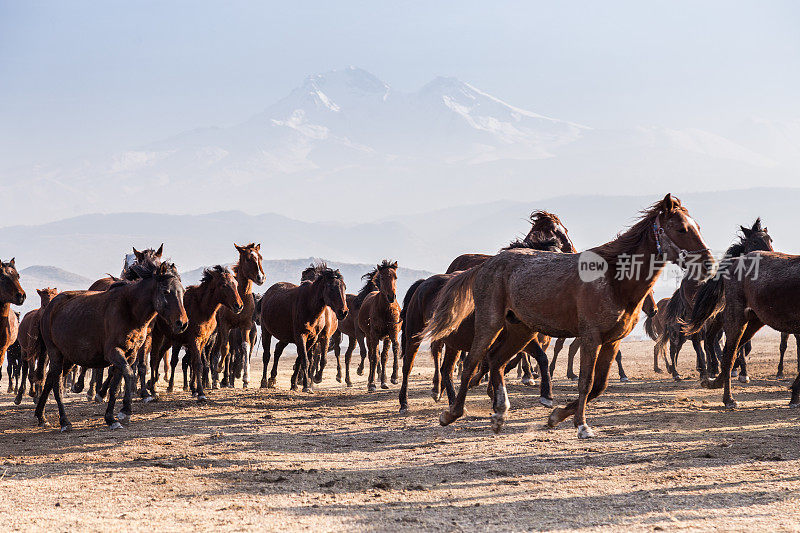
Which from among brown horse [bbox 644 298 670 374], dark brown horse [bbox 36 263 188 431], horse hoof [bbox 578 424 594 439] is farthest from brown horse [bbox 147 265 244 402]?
brown horse [bbox 644 298 670 374]

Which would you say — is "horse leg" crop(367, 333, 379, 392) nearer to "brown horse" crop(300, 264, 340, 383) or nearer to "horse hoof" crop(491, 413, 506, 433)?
"brown horse" crop(300, 264, 340, 383)

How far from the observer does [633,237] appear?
876 cm

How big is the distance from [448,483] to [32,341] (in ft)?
35.0

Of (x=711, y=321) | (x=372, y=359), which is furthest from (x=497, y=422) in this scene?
(x=372, y=359)

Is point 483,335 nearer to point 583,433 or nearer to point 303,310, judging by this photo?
point 583,433

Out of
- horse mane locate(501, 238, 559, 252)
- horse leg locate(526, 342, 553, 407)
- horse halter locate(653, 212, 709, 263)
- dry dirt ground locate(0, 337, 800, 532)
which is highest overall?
horse mane locate(501, 238, 559, 252)

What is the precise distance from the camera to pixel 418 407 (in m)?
13.5

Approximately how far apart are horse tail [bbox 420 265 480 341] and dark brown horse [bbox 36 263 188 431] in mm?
3419

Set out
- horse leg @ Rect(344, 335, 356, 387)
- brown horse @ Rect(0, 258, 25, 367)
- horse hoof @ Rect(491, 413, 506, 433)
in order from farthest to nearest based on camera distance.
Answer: horse leg @ Rect(344, 335, 356, 387) → brown horse @ Rect(0, 258, 25, 367) → horse hoof @ Rect(491, 413, 506, 433)

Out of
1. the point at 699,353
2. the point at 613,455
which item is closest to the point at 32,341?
the point at 613,455

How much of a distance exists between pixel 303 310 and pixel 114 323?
607 cm

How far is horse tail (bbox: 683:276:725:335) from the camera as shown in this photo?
13.5 m

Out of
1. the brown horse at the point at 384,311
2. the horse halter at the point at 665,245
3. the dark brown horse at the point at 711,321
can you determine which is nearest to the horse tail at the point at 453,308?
the horse halter at the point at 665,245

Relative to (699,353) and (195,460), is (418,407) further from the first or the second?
(699,353)
